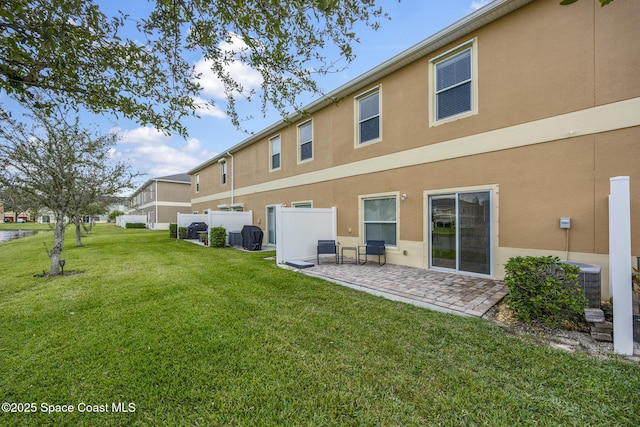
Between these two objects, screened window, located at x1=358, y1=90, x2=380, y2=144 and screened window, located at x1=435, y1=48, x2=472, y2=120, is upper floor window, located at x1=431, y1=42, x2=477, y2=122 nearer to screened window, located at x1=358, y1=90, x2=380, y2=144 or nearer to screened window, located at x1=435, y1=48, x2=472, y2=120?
screened window, located at x1=435, y1=48, x2=472, y2=120

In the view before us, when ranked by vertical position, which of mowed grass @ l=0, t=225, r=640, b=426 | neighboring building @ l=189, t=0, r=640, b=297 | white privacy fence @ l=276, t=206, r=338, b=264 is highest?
neighboring building @ l=189, t=0, r=640, b=297

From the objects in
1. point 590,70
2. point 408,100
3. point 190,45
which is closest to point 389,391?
point 190,45

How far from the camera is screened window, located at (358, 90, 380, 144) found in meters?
8.53

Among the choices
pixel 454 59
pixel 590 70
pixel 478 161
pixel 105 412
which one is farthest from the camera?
pixel 454 59

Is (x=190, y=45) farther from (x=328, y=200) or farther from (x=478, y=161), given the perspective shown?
(x=328, y=200)

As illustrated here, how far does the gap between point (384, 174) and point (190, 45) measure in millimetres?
6032

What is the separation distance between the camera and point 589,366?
2.81m

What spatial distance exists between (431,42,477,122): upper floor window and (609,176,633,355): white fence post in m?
3.92

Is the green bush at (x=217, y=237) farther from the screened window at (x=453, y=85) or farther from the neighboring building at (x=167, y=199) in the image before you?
the neighboring building at (x=167, y=199)

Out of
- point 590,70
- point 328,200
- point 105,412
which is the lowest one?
point 105,412

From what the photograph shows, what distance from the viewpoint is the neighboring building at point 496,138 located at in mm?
4734

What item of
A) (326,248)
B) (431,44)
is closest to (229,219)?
(326,248)

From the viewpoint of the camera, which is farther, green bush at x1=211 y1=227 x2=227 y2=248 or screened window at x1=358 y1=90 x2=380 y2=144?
green bush at x1=211 y1=227 x2=227 y2=248

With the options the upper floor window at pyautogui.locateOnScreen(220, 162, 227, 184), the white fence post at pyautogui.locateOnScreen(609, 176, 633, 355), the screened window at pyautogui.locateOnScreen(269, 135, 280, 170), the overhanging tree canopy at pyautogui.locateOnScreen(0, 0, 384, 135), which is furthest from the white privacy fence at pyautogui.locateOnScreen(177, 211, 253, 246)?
the white fence post at pyautogui.locateOnScreen(609, 176, 633, 355)
